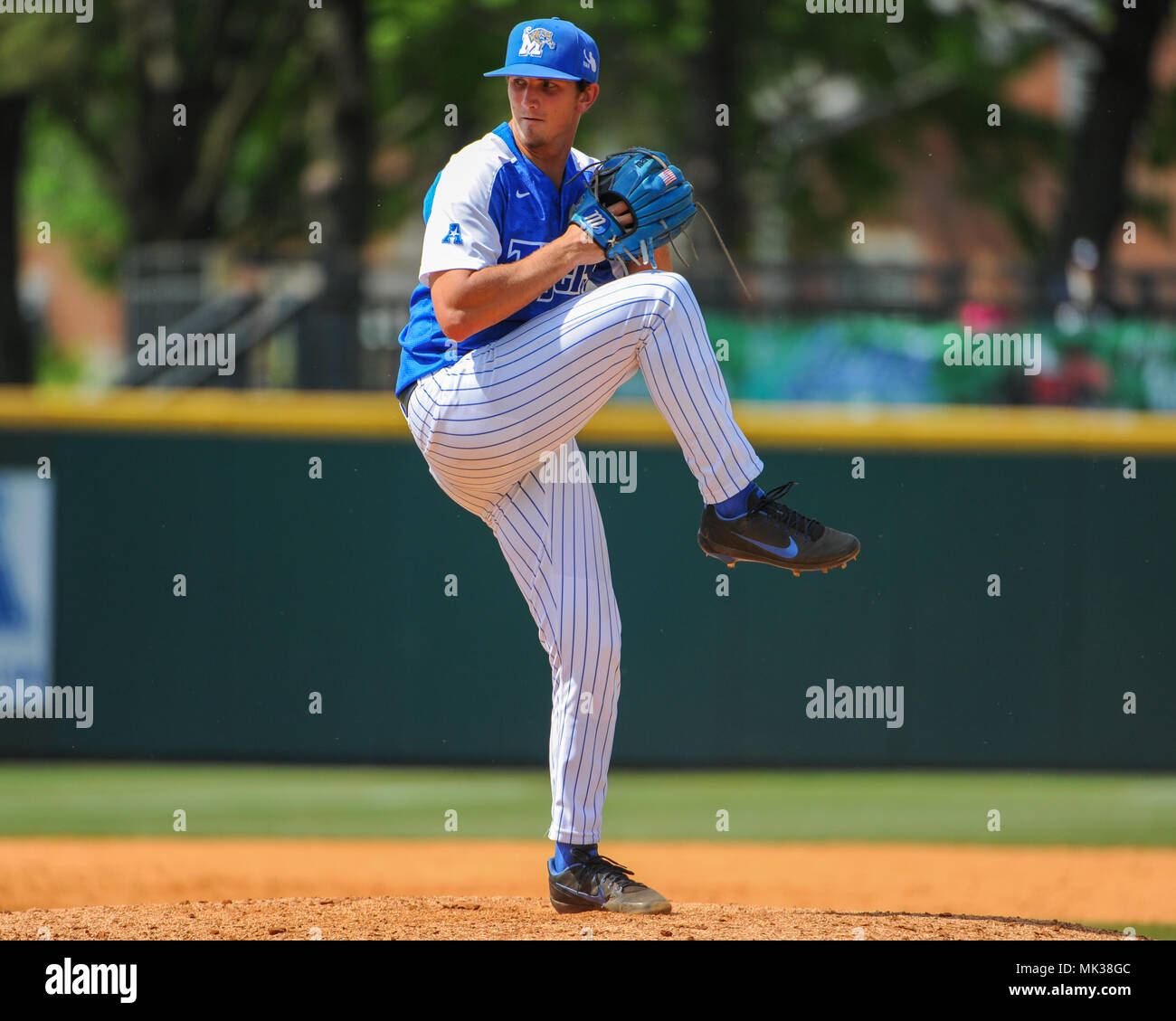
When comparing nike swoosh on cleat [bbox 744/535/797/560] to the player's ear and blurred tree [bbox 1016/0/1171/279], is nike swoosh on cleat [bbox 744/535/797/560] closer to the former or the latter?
the player's ear

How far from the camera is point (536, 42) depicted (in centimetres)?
373

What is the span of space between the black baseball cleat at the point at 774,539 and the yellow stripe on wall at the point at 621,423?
444 centimetres

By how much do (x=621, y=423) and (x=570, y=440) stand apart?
4.25 meters

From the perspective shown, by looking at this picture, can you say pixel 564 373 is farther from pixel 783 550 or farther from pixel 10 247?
pixel 10 247

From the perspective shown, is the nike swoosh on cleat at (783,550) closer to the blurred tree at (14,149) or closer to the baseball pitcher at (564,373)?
the baseball pitcher at (564,373)

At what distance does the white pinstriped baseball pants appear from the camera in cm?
365

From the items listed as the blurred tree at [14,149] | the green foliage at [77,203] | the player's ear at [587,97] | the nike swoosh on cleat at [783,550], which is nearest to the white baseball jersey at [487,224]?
the player's ear at [587,97]

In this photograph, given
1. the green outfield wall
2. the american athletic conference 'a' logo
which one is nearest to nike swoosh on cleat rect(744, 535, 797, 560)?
the american athletic conference 'a' logo

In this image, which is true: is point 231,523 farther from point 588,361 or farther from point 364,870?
point 588,361

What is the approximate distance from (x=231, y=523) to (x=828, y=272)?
181 inches

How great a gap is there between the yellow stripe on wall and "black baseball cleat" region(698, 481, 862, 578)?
4439 mm

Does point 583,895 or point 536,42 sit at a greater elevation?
point 536,42

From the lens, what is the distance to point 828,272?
34.7 ft

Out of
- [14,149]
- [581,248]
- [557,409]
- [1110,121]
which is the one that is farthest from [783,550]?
[14,149]
